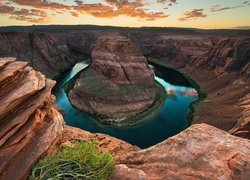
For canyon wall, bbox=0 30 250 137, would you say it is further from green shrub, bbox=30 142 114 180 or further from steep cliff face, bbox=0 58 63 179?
green shrub, bbox=30 142 114 180

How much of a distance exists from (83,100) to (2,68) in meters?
53.6

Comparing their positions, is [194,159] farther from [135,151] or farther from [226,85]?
[226,85]

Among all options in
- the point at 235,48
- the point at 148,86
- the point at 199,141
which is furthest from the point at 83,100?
the point at 235,48

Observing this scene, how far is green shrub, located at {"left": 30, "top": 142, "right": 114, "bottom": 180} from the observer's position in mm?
9214

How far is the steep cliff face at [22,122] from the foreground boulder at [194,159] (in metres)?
4.84

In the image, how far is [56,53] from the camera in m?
130

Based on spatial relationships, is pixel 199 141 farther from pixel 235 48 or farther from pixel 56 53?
pixel 56 53

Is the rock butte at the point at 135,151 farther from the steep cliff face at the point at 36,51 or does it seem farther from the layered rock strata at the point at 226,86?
the steep cliff face at the point at 36,51

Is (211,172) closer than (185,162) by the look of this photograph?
Yes

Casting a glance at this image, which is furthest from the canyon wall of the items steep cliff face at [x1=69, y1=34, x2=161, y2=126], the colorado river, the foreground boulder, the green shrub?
the green shrub

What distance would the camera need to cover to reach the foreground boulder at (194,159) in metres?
9.80

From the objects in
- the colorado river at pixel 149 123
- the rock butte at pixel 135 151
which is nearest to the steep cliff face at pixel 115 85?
the colorado river at pixel 149 123

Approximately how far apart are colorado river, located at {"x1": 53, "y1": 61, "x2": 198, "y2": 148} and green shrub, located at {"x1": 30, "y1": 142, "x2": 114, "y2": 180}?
125ft

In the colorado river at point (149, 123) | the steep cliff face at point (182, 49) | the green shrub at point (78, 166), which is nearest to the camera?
the green shrub at point (78, 166)
